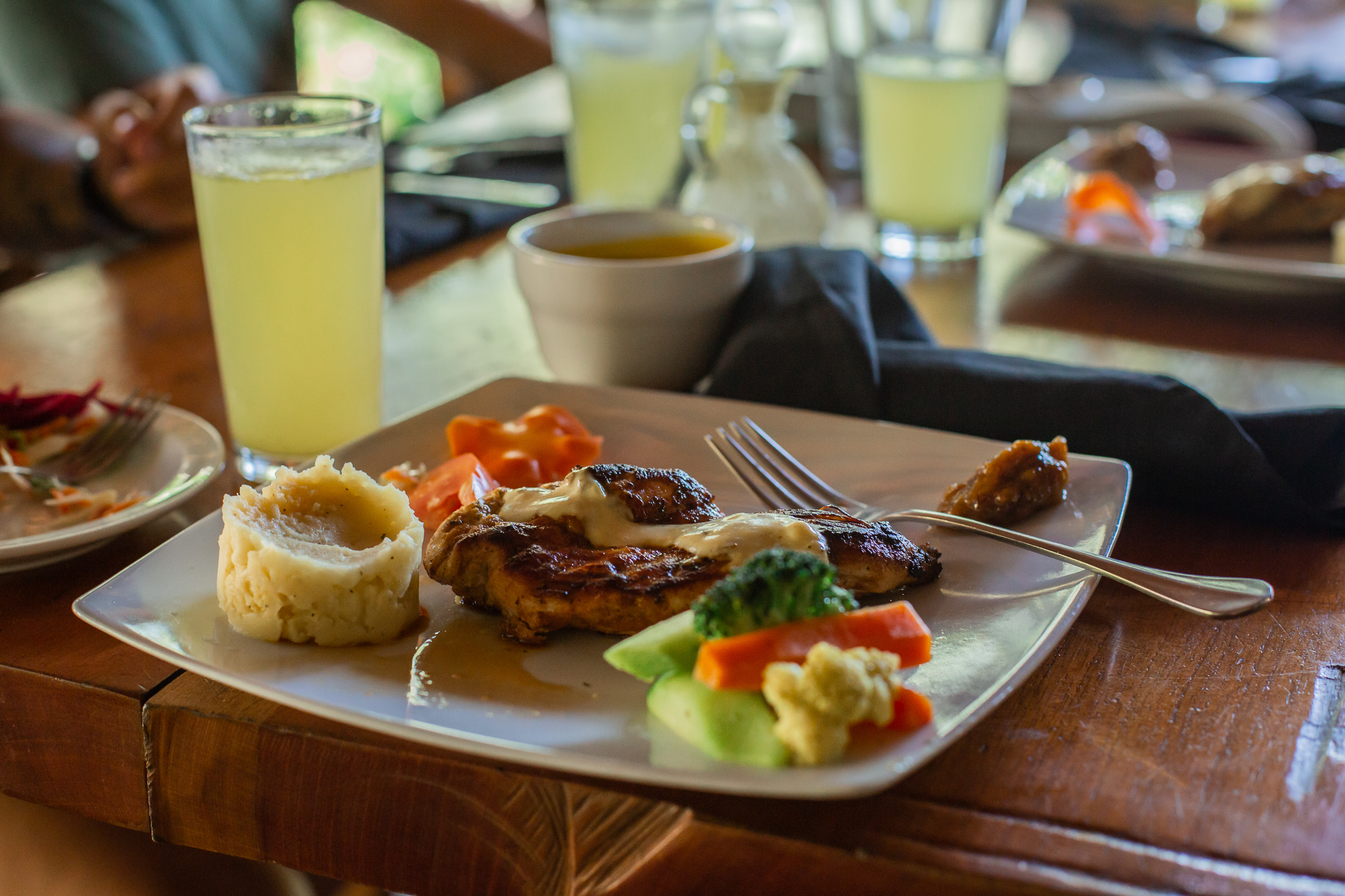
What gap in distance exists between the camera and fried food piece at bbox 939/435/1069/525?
113 cm

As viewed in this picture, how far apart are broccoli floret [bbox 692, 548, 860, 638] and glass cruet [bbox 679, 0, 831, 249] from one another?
125 cm

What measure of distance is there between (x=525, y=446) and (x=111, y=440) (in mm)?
488

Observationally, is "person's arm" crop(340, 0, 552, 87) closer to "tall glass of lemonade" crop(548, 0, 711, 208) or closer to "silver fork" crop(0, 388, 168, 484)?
"tall glass of lemonade" crop(548, 0, 711, 208)

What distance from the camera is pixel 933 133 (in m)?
2.12

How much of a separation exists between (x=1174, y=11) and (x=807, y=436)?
7206 millimetres

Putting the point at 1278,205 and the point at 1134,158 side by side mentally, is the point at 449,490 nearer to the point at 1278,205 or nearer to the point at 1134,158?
the point at 1278,205

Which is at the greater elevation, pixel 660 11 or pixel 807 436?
pixel 660 11

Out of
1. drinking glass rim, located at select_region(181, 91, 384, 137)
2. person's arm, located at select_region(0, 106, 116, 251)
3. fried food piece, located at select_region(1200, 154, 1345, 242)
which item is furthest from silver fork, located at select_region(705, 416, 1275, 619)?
person's arm, located at select_region(0, 106, 116, 251)

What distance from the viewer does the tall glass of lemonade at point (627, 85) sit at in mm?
2252

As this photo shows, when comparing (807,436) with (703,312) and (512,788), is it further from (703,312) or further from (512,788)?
(512,788)

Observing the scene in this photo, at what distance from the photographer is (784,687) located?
0.78 meters

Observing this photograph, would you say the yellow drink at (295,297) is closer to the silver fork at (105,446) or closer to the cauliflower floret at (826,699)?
the silver fork at (105,446)

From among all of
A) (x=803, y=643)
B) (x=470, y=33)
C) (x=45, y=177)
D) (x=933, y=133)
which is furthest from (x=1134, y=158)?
(x=45, y=177)

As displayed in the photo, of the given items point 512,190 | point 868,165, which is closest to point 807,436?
point 868,165
